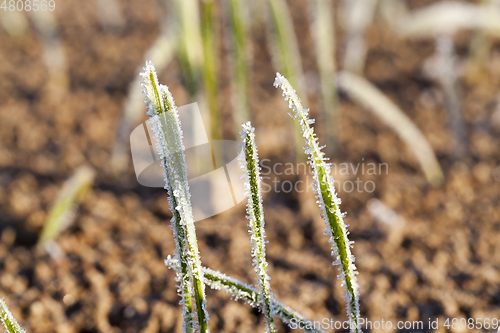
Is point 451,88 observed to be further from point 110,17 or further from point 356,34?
point 110,17

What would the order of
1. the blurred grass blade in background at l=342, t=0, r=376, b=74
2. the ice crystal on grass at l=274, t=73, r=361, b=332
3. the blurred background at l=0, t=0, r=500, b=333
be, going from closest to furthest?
the ice crystal on grass at l=274, t=73, r=361, b=332 < the blurred background at l=0, t=0, r=500, b=333 < the blurred grass blade in background at l=342, t=0, r=376, b=74

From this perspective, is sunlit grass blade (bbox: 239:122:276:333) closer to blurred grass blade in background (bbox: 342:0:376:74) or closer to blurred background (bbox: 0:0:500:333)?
blurred background (bbox: 0:0:500:333)

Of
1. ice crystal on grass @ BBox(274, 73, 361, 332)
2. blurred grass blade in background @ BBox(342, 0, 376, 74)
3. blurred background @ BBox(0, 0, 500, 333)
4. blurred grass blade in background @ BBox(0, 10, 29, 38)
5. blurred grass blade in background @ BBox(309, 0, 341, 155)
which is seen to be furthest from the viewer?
blurred grass blade in background @ BBox(0, 10, 29, 38)

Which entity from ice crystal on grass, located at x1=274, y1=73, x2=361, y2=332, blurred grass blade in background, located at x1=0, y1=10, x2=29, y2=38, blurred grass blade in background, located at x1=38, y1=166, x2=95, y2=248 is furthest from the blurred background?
ice crystal on grass, located at x1=274, y1=73, x2=361, y2=332

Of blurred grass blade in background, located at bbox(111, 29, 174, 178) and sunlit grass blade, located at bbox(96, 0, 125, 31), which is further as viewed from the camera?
sunlit grass blade, located at bbox(96, 0, 125, 31)

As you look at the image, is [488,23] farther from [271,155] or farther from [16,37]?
[16,37]

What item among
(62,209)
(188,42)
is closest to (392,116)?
(188,42)

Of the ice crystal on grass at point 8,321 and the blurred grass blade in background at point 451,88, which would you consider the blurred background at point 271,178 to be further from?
the ice crystal on grass at point 8,321
